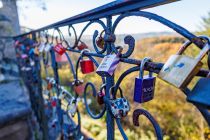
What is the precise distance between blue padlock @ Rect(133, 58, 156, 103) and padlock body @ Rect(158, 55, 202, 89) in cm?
9

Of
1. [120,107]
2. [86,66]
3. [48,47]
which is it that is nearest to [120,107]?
[120,107]

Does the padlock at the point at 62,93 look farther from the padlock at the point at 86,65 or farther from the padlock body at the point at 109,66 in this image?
the padlock body at the point at 109,66

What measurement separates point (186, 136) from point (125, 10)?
18.3 ft

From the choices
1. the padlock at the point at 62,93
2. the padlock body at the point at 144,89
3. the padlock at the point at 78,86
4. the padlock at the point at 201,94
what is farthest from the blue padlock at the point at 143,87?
the padlock at the point at 62,93

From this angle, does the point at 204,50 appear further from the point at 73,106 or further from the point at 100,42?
the point at 73,106

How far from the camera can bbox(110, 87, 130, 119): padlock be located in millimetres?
681

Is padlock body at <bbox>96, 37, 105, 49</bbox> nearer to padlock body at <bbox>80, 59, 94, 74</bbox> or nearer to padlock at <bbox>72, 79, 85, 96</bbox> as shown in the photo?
padlock body at <bbox>80, 59, 94, 74</bbox>

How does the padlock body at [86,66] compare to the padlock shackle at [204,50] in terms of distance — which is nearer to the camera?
the padlock shackle at [204,50]

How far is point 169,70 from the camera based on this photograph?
0.44m

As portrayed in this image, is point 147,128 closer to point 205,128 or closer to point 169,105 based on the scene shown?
point 169,105

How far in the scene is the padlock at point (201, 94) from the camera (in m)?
0.36

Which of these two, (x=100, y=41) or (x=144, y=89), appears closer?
(x=144, y=89)

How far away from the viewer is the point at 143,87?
1.73 feet

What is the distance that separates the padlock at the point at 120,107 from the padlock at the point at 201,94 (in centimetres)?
31
